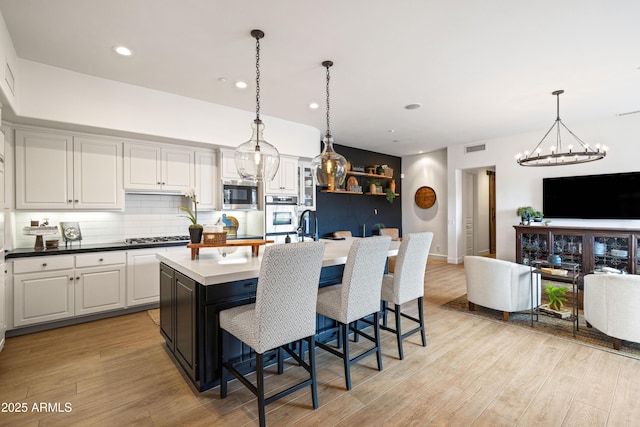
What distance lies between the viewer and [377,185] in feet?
25.0

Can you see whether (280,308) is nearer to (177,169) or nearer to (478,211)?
(177,169)

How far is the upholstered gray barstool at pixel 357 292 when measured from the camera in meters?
2.19

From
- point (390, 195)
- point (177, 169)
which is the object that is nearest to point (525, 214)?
point (390, 195)

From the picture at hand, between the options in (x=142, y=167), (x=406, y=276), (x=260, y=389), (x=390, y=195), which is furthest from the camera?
(x=390, y=195)

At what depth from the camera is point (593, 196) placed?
5.24 m

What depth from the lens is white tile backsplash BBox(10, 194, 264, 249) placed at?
141 inches

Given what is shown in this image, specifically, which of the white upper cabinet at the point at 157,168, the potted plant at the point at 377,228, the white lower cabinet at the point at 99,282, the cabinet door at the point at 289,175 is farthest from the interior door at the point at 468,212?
the white lower cabinet at the point at 99,282

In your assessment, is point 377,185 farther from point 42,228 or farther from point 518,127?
point 42,228

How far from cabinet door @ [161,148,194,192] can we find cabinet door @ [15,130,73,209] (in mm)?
984

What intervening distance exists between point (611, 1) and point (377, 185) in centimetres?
550

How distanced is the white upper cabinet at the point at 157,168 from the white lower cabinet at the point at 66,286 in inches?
37.5

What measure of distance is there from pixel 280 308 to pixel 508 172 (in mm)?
6046

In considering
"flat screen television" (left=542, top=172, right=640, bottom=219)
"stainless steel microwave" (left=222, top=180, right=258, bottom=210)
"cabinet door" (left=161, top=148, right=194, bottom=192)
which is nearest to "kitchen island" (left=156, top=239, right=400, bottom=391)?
"cabinet door" (left=161, top=148, right=194, bottom=192)

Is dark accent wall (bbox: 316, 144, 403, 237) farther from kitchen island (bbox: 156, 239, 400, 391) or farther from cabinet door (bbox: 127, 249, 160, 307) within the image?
kitchen island (bbox: 156, 239, 400, 391)
